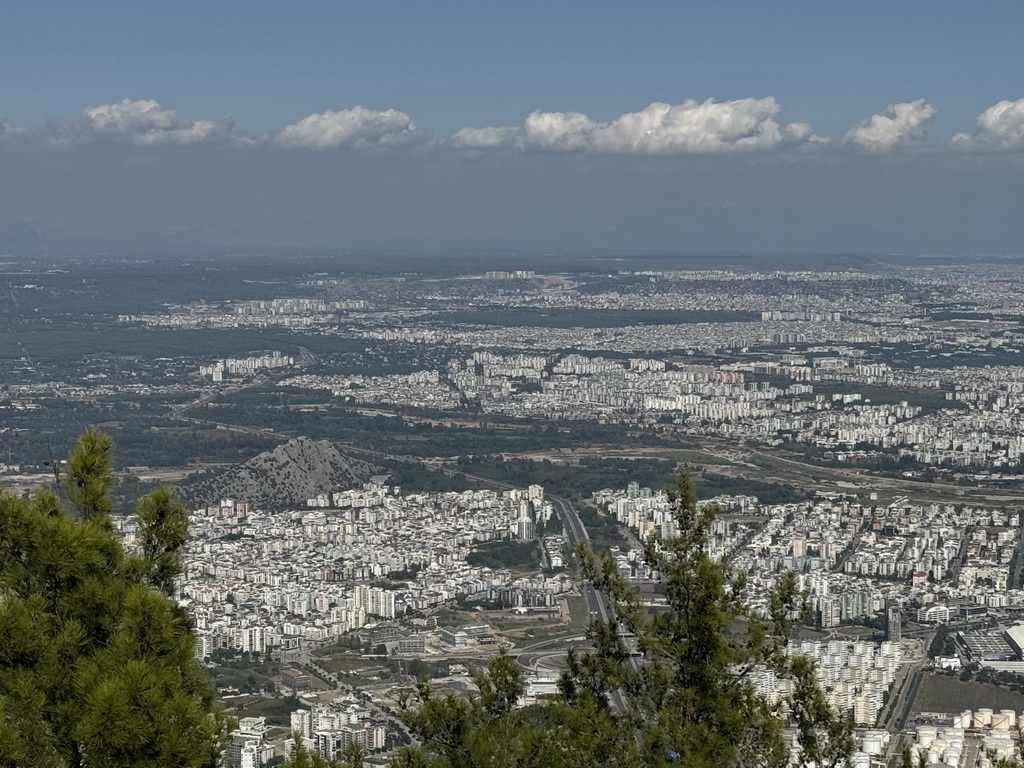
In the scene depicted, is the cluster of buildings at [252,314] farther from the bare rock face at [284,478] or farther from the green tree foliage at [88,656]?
the green tree foliage at [88,656]

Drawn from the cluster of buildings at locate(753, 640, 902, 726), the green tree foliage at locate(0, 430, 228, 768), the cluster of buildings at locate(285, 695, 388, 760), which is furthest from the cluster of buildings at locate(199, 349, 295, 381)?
the green tree foliage at locate(0, 430, 228, 768)

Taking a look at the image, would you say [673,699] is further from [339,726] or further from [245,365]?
[245,365]

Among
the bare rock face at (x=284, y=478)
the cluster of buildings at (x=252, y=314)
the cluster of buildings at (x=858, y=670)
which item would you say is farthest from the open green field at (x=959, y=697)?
the cluster of buildings at (x=252, y=314)

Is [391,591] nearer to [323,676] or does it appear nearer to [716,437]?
[323,676]

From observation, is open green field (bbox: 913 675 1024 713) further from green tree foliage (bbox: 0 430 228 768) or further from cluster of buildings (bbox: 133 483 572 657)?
green tree foliage (bbox: 0 430 228 768)

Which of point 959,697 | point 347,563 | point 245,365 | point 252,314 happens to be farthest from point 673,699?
point 252,314

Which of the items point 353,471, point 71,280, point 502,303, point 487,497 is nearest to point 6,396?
point 353,471
